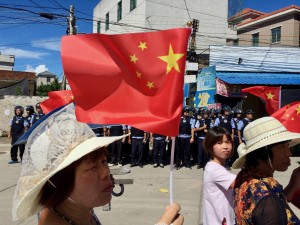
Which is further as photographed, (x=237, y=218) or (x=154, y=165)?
(x=154, y=165)

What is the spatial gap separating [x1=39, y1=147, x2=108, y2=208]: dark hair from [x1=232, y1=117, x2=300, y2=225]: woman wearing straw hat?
1.01 meters

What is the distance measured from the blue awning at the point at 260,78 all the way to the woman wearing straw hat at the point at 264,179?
1289cm

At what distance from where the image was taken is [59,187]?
1400mm

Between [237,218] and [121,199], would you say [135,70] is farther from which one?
[121,199]

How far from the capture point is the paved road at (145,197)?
5.38 meters

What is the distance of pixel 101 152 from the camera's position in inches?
59.7

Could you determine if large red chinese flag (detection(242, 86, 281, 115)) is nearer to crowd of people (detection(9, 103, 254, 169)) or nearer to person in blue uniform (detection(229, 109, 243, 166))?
crowd of people (detection(9, 103, 254, 169))

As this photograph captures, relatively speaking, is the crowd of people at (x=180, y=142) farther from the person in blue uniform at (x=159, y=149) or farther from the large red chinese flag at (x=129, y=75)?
the large red chinese flag at (x=129, y=75)

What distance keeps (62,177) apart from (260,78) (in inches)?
601

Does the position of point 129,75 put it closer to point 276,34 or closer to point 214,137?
point 214,137

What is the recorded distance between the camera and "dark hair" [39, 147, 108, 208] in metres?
1.39

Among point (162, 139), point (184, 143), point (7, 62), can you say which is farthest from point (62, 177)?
point (7, 62)

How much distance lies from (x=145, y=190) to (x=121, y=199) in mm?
883

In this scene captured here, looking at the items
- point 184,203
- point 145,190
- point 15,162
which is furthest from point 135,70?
point 15,162
